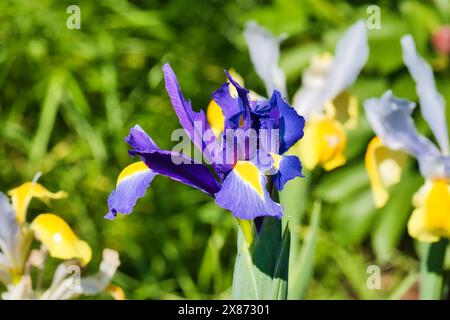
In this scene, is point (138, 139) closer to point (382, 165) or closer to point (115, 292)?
point (115, 292)

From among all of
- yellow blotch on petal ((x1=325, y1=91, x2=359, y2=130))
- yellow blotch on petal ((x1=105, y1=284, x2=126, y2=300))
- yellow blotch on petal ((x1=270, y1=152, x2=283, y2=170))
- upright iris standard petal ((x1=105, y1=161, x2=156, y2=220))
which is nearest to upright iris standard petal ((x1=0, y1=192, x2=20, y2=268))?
yellow blotch on petal ((x1=105, y1=284, x2=126, y2=300))

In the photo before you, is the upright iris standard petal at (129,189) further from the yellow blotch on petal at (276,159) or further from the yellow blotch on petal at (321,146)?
the yellow blotch on petal at (321,146)

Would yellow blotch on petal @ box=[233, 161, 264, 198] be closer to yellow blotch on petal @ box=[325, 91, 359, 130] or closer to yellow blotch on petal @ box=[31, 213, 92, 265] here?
yellow blotch on petal @ box=[31, 213, 92, 265]

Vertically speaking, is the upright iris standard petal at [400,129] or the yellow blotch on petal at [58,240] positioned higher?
the upright iris standard petal at [400,129]

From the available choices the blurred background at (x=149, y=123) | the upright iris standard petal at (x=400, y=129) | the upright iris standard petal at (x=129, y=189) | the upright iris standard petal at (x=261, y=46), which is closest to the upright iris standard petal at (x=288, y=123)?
the upright iris standard petal at (x=129, y=189)

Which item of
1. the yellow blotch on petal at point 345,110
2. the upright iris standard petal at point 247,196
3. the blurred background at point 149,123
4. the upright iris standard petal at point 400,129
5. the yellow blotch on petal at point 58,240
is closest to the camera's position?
the upright iris standard petal at point 247,196
